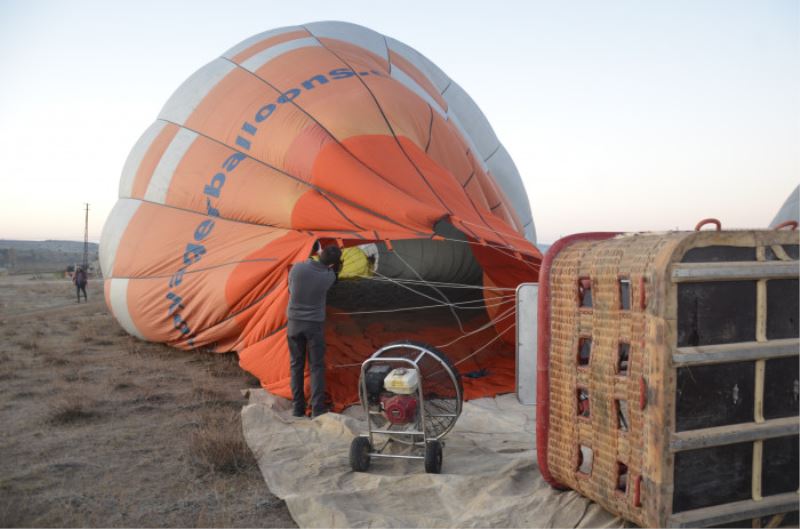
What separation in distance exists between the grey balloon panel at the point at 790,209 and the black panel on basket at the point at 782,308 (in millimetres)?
2935

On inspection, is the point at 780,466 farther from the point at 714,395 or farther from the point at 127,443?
the point at 127,443

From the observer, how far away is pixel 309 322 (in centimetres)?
443

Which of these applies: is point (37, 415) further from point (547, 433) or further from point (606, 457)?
point (606, 457)

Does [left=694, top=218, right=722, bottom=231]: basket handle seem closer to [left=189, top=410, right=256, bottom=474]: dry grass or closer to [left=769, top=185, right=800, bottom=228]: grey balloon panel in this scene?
[left=189, top=410, right=256, bottom=474]: dry grass

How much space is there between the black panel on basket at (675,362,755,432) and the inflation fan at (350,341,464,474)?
4.10ft

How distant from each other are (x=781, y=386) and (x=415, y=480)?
65.9 inches

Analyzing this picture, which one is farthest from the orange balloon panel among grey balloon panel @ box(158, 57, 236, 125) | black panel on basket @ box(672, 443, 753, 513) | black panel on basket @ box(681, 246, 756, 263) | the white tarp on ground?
black panel on basket @ box(672, 443, 753, 513)

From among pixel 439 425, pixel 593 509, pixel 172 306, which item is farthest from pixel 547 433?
pixel 172 306

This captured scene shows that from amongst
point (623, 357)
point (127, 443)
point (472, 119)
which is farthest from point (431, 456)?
point (472, 119)

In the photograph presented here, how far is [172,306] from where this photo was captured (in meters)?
6.16

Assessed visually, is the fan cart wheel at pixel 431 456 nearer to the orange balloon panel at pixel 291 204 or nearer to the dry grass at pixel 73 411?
the orange balloon panel at pixel 291 204

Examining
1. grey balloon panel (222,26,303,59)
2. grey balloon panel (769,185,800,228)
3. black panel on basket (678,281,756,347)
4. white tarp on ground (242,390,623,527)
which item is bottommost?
white tarp on ground (242,390,623,527)

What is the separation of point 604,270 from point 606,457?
2.35 ft

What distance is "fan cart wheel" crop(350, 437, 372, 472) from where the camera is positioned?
11.2 feet
